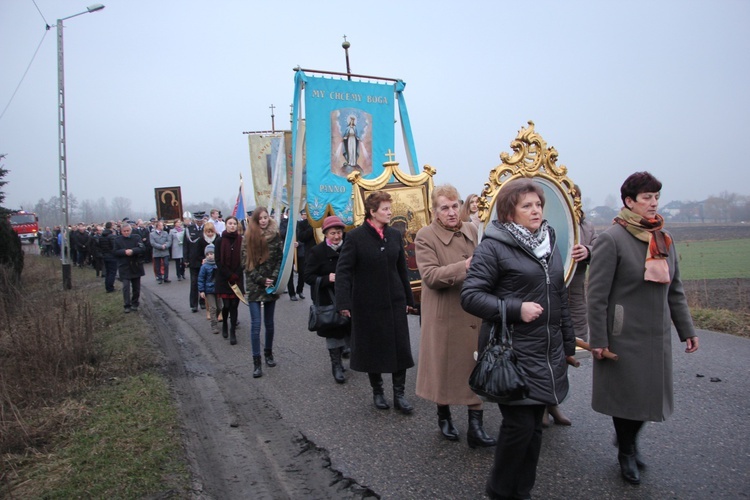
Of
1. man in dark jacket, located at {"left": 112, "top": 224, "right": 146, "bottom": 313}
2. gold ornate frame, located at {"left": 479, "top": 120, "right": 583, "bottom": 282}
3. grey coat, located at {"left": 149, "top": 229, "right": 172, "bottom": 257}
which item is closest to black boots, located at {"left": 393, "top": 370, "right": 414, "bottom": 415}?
gold ornate frame, located at {"left": 479, "top": 120, "right": 583, "bottom": 282}

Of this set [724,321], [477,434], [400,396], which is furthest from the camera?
[724,321]

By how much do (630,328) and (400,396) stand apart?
232cm

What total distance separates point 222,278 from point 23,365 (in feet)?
9.66

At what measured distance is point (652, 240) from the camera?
12.1 ft

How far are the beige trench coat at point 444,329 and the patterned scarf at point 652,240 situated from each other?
1.20 m

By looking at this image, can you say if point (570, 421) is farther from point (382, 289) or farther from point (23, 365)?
Answer: point (23, 365)

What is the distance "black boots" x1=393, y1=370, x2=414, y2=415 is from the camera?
528 cm

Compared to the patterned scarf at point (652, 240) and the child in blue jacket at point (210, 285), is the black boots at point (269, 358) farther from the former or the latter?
the patterned scarf at point (652, 240)

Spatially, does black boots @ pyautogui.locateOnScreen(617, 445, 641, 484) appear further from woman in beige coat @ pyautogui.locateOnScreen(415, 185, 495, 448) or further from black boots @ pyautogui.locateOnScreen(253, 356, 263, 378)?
black boots @ pyautogui.locateOnScreen(253, 356, 263, 378)

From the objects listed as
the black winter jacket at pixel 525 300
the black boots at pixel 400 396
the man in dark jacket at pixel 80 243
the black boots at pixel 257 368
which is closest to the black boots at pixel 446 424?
the black boots at pixel 400 396

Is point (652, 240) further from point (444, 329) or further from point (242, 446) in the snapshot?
point (242, 446)

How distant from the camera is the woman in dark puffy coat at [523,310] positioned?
318 centimetres

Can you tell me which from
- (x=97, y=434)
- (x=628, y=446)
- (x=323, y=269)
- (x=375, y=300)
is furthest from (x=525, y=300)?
(x=323, y=269)

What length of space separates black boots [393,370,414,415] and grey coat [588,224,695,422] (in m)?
1.95
